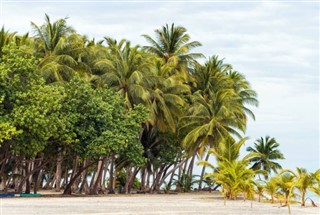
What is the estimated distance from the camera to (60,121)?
3259cm

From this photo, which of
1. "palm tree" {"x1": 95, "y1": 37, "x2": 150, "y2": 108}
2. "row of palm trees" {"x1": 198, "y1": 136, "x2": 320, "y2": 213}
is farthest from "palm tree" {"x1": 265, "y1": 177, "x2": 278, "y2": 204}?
"palm tree" {"x1": 95, "y1": 37, "x2": 150, "y2": 108}

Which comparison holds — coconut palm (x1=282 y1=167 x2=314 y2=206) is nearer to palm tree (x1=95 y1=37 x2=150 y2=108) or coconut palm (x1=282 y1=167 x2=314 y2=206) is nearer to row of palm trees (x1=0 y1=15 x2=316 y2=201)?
row of palm trees (x1=0 y1=15 x2=316 y2=201)

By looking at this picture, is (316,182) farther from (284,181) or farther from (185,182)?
(185,182)

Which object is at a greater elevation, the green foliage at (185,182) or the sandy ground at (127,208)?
the green foliage at (185,182)

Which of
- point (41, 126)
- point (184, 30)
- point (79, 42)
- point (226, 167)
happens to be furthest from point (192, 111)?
point (41, 126)

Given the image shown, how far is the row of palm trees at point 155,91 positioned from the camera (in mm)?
38156

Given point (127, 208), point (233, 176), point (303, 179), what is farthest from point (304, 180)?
point (127, 208)

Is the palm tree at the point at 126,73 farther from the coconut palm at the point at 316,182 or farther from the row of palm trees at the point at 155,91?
the coconut palm at the point at 316,182

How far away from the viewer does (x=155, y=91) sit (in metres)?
42.3

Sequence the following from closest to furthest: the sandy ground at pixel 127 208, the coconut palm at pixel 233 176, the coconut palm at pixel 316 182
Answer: the sandy ground at pixel 127 208
the coconut palm at pixel 316 182
the coconut palm at pixel 233 176

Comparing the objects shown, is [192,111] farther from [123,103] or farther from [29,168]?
[29,168]

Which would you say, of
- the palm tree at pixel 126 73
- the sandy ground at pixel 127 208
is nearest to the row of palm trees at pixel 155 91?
the palm tree at pixel 126 73

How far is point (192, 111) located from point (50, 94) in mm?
17381

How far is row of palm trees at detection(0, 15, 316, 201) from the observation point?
38156 millimetres
